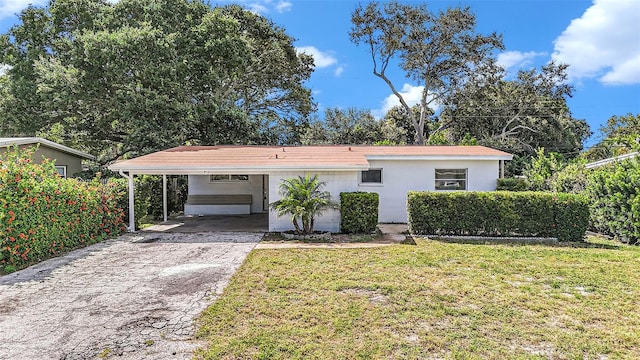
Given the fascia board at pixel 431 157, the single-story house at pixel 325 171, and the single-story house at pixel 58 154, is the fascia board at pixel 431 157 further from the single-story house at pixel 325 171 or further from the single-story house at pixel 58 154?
the single-story house at pixel 58 154

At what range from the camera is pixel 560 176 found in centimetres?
1320

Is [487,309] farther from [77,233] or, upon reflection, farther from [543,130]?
[543,130]

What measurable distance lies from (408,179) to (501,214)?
12.8ft

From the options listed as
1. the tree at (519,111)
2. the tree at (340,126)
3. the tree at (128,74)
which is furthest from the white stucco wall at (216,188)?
the tree at (519,111)

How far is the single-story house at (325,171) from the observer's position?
36.8 feet

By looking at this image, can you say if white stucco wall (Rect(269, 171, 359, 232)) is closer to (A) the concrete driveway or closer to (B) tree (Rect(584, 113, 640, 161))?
(A) the concrete driveway

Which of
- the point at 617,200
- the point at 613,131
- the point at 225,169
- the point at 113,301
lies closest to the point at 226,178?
the point at 225,169

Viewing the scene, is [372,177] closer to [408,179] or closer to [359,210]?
[408,179]

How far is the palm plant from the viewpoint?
1025 centimetres

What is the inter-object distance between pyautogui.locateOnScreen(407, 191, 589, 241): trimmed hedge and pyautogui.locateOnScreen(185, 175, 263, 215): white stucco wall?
837 cm

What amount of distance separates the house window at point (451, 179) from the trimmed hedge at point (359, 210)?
3941mm

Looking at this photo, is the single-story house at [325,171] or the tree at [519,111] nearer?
the single-story house at [325,171]

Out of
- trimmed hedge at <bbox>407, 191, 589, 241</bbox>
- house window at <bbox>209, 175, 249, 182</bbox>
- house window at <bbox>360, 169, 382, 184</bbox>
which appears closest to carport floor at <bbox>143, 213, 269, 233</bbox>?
house window at <bbox>209, 175, 249, 182</bbox>

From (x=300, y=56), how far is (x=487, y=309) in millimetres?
25035
